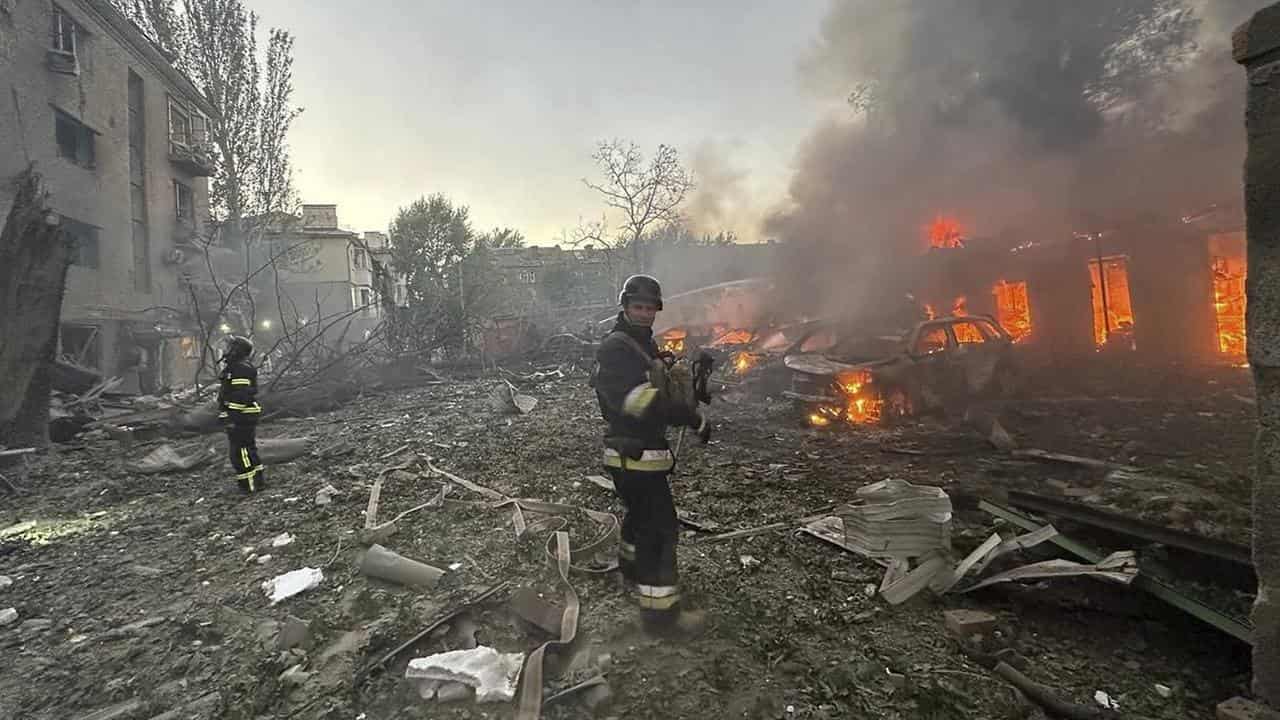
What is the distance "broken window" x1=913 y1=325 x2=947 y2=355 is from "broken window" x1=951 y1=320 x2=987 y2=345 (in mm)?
319

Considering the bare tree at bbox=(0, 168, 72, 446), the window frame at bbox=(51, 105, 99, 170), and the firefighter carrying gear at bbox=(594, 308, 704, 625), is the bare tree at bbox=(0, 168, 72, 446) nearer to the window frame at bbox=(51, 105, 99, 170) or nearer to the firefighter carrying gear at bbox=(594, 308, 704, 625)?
the firefighter carrying gear at bbox=(594, 308, 704, 625)

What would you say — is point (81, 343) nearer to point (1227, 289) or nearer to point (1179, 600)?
point (1179, 600)

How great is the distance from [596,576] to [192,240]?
21.4 meters

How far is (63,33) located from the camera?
13242 mm

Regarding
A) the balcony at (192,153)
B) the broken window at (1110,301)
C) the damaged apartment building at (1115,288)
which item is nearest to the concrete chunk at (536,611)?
the damaged apartment building at (1115,288)

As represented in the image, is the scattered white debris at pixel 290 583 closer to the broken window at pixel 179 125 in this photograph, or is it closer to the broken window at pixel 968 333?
the broken window at pixel 968 333

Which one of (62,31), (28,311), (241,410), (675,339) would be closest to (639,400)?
(241,410)

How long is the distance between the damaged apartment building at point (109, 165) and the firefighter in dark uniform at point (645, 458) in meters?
11.5

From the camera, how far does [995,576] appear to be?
2.99m

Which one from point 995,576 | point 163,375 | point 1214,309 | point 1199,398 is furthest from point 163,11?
point 1214,309

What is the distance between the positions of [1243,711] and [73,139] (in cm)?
2157

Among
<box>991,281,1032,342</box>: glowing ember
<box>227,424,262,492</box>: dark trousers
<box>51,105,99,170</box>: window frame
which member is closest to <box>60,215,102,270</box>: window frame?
<box>51,105,99,170</box>: window frame

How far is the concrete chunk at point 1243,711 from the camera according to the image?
1902 mm

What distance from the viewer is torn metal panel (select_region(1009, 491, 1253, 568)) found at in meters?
2.86
